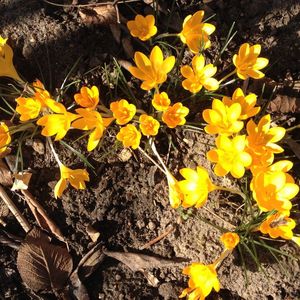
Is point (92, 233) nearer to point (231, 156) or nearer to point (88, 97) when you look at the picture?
point (88, 97)

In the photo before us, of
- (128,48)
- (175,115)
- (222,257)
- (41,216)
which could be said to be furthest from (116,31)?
(222,257)

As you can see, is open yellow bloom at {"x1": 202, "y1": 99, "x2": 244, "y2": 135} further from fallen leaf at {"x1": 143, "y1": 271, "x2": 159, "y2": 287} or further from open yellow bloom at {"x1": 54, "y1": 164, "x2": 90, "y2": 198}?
fallen leaf at {"x1": 143, "y1": 271, "x2": 159, "y2": 287}

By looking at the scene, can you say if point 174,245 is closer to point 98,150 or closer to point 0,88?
point 98,150

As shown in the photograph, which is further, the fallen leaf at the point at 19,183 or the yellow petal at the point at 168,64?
the fallen leaf at the point at 19,183

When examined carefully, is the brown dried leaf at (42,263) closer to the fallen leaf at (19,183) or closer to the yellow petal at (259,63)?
the fallen leaf at (19,183)

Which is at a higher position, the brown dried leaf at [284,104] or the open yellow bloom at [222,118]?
the open yellow bloom at [222,118]

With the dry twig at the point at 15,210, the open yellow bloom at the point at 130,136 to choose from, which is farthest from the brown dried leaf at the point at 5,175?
the open yellow bloom at the point at 130,136

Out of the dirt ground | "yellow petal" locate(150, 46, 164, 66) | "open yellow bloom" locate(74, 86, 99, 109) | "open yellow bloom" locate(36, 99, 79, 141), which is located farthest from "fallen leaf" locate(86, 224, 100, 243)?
"yellow petal" locate(150, 46, 164, 66)
